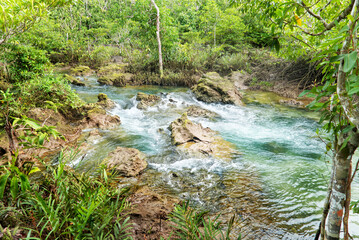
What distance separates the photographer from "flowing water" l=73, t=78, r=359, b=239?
3049mm

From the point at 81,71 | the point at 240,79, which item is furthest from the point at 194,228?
the point at 81,71

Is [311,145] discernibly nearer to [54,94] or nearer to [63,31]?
[54,94]

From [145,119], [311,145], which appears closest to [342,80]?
[311,145]

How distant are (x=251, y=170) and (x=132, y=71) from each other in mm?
12830

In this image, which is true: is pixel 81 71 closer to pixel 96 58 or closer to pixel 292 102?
pixel 96 58

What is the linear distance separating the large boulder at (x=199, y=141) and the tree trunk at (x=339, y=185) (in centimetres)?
337

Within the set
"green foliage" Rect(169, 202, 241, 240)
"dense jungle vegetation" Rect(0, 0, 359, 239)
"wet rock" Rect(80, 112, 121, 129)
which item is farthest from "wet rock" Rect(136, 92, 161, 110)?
"green foliage" Rect(169, 202, 241, 240)

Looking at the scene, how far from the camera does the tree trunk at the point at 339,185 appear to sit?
138cm

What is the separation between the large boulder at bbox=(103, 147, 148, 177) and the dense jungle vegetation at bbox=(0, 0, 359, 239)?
0.43 m

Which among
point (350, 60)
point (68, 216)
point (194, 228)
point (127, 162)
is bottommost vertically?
point (127, 162)

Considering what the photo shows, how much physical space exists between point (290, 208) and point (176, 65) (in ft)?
41.7

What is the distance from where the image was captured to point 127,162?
4.15 metres

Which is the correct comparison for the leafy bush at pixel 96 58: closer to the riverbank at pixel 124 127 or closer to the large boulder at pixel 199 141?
the riverbank at pixel 124 127

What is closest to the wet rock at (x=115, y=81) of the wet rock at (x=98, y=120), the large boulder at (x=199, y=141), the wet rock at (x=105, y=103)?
the wet rock at (x=105, y=103)
